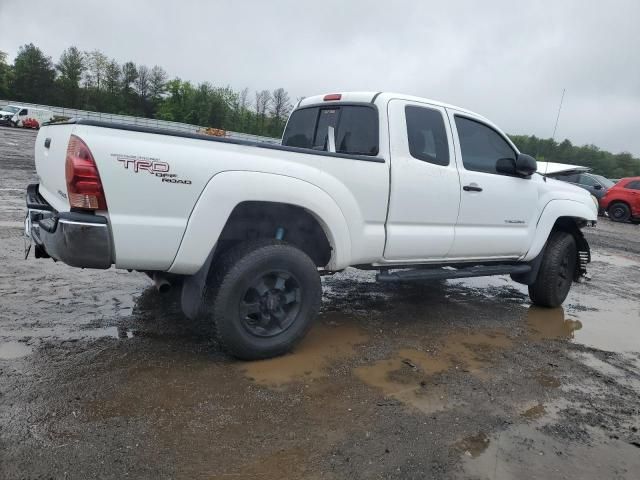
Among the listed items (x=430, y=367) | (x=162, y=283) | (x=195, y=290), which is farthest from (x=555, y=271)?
(x=162, y=283)

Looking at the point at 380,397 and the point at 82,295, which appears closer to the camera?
the point at 380,397

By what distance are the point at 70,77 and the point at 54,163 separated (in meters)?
77.7

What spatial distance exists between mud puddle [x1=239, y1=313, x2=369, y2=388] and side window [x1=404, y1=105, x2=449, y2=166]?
5.38 feet

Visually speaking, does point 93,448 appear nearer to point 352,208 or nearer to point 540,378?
point 352,208

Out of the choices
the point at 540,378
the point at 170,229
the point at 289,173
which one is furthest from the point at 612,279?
the point at 170,229

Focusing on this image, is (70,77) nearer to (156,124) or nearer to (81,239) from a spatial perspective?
(156,124)

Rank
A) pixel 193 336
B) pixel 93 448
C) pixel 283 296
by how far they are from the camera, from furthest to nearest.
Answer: pixel 193 336 < pixel 283 296 < pixel 93 448

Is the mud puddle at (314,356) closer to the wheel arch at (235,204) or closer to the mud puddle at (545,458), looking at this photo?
the wheel arch at (235,204)

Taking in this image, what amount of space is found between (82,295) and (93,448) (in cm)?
247

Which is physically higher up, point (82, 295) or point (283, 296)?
point (283, 296)

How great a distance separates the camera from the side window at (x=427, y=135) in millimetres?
4250

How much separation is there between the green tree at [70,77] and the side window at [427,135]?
7431 cm

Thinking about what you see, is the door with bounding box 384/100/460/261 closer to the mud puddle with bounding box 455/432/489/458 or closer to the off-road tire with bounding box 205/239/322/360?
the off-road tire with bounding box 205/239/322/360

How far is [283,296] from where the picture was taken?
3.64 metres
